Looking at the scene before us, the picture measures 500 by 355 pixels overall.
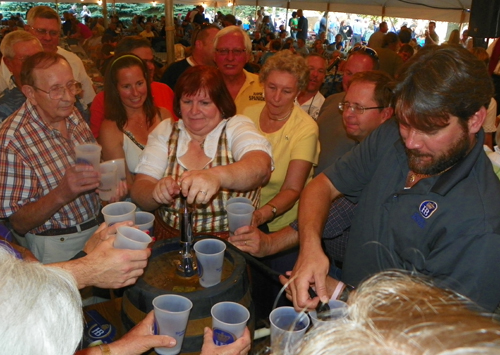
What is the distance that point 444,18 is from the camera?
11398mm

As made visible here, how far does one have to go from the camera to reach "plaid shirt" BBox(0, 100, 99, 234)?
7.64 feet

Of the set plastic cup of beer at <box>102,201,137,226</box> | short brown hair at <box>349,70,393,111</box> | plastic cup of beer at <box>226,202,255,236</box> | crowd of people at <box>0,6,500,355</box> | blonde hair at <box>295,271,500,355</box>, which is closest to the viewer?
blonde hair at <box>295,271,500,355</box>

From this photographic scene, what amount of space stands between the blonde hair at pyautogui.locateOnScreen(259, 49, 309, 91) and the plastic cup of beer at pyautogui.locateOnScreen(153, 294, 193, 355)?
2.09 m

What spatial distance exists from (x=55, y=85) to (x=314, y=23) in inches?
588

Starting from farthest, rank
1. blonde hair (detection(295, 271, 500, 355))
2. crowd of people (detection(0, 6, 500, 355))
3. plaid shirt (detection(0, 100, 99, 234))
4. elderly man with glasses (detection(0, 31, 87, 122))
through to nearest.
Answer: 1. elderly man with glasses (detection(0, 31, 87, 122))
2. plaid shirt (detection(0, 100, 99, 234))
3. crowd of people (detection(0, 6, 500, 355))
4. blonde hair (detection(295, 271, 500, 355))

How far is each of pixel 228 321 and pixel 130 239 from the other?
0.47 m

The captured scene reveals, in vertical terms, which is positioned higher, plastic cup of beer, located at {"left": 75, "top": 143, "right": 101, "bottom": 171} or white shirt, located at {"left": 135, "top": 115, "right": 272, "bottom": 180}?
white shirt, located at {"left": 135, "top": 115, "right": 272, "bottom": 180}

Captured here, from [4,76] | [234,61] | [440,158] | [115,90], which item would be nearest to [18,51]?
[4,76]

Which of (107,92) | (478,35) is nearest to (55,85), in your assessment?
(107,92)

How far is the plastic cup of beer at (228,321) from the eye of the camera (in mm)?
1370

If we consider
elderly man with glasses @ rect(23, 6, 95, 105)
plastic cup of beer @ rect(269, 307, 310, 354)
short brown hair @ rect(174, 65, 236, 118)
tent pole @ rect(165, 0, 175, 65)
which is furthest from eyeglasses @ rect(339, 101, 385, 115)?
tent pole @ rect(165, 0, 175, 65)

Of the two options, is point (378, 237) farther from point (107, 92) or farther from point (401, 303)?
point (107, 92)

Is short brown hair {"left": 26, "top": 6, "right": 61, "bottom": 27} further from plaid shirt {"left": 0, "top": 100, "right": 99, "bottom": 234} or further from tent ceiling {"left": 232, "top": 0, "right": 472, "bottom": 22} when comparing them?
tent ceiling {"left": 232, "top": 0, "right": 472, "bottom": 22}

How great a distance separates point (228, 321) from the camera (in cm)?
145
